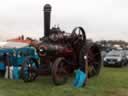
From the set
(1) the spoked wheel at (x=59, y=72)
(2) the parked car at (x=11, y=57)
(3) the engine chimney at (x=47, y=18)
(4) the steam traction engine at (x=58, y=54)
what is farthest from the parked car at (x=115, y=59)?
(3) the engine chimney at (x=47, y=18)

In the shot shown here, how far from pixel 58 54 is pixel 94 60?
9.62ft

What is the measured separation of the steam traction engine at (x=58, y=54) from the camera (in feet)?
40.7

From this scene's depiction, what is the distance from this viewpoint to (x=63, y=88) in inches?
438

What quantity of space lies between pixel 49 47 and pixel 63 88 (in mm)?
2044

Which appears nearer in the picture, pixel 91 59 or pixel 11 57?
pixel 91 59

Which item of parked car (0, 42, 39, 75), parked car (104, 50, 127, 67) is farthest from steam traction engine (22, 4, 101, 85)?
parked car (104, 50, 127, 67)

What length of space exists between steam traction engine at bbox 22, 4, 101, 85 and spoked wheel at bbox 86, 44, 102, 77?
4.6 inches

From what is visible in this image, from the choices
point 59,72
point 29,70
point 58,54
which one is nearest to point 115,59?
point 58,54

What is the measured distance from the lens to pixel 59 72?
1214cm

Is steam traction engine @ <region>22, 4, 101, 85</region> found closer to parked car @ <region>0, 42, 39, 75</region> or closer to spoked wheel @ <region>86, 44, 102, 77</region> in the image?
spoked wheel @ <region>86, 44, 102, 77</region>

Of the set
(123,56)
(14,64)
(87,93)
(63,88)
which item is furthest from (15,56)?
(123,56)

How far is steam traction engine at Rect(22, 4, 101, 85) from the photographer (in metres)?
12.4

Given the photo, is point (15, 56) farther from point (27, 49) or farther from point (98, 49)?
point (98, 49)

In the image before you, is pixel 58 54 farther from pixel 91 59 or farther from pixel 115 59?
pixel 115 59
